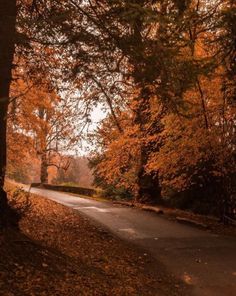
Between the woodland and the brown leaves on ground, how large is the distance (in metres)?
1.15

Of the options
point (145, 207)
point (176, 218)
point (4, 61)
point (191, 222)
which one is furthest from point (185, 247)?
point (145, 207)

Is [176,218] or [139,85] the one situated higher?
[139,85]

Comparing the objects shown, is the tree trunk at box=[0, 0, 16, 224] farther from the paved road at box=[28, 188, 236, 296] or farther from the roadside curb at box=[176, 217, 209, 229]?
the roadside curb at box=[176, 217, 209, 229]

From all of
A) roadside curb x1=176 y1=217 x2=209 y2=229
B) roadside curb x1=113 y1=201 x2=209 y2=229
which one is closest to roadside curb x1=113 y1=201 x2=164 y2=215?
roadside curb x1=113 y1=201 x2=209 y2=229

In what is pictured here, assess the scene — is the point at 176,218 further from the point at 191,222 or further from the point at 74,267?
the point at 74,267

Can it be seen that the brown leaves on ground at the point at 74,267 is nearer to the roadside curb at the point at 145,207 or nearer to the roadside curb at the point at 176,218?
the roadside curb at the point at 176,218

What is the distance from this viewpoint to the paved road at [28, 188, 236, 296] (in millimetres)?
8391

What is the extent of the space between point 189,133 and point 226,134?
1239mm

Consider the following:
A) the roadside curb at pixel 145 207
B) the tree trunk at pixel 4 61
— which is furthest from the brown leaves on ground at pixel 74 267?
the roadside curb at pixel 145 207

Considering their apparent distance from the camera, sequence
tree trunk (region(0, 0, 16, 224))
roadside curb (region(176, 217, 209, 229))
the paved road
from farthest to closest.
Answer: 1. roadside curb (region(176, 217, 209, 229))
2. tree trunk (region(0, 0, 16, 224))
3. the paved road

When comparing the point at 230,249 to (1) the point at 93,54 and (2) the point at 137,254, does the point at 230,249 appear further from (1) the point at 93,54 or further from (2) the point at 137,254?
(1) the point at 93,54

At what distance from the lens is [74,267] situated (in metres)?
8.09

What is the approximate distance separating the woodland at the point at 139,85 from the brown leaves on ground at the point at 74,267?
1149 millimetres

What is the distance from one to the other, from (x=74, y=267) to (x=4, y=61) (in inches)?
174
